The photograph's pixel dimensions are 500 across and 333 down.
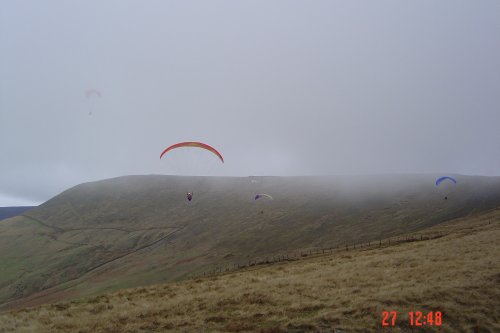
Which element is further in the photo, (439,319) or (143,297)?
(143,297)

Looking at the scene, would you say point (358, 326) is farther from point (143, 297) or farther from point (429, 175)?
point (429, 175)

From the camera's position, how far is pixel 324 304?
15438 mm

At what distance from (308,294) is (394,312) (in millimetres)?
5627

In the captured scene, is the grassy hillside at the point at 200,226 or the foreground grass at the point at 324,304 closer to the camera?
the foreground grass at the point at 324,304

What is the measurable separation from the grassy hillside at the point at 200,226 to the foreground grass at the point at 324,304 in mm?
37712

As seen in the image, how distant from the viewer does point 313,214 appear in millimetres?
87500

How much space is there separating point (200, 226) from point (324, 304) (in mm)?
92910

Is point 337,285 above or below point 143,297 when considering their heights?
above

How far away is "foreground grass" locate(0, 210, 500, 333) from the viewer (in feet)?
43.2

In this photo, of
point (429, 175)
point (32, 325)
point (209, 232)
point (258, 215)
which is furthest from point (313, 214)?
point (32, 325)

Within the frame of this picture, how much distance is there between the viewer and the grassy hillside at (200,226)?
66688 millimetres

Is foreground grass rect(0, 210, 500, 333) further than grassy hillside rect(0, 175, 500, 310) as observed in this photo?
No

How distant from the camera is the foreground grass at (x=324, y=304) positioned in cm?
1317

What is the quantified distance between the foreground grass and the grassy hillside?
37.7 metres
